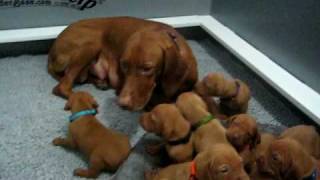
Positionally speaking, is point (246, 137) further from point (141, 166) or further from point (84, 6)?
point (84, 6)

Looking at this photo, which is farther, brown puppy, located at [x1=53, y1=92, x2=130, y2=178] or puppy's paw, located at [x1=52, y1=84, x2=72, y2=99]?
puppy's paw, located at [x1=52, y1=84, x2=72, y2=99]

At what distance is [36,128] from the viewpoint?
1.91 m

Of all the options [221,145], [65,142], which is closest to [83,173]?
[65,142]

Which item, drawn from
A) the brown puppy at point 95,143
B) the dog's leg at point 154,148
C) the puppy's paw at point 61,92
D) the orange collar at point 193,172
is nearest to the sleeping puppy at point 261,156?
the orange collar at point 193,172

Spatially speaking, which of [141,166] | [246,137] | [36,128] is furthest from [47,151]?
[246,137]

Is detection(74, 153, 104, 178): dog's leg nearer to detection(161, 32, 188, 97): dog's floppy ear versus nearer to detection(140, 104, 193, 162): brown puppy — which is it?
detection(140, 104, 193, 162): brown puppy

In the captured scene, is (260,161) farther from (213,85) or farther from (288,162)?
(213,85)

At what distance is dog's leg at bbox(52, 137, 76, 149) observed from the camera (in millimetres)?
1717

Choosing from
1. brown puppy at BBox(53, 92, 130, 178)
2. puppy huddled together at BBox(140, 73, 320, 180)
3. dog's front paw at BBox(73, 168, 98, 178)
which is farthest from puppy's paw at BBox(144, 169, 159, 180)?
dog's front paw at BBox(73, 168, 98, 178)

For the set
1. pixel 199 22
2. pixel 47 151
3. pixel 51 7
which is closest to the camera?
pixel 47 151

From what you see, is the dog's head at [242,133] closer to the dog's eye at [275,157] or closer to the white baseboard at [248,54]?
the dog's eye at [275,157]

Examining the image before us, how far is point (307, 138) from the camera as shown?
5.04 feet

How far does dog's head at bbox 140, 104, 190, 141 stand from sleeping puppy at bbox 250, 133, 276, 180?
245 mm

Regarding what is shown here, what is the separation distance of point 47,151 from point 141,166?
Answer: 462 millimetres
